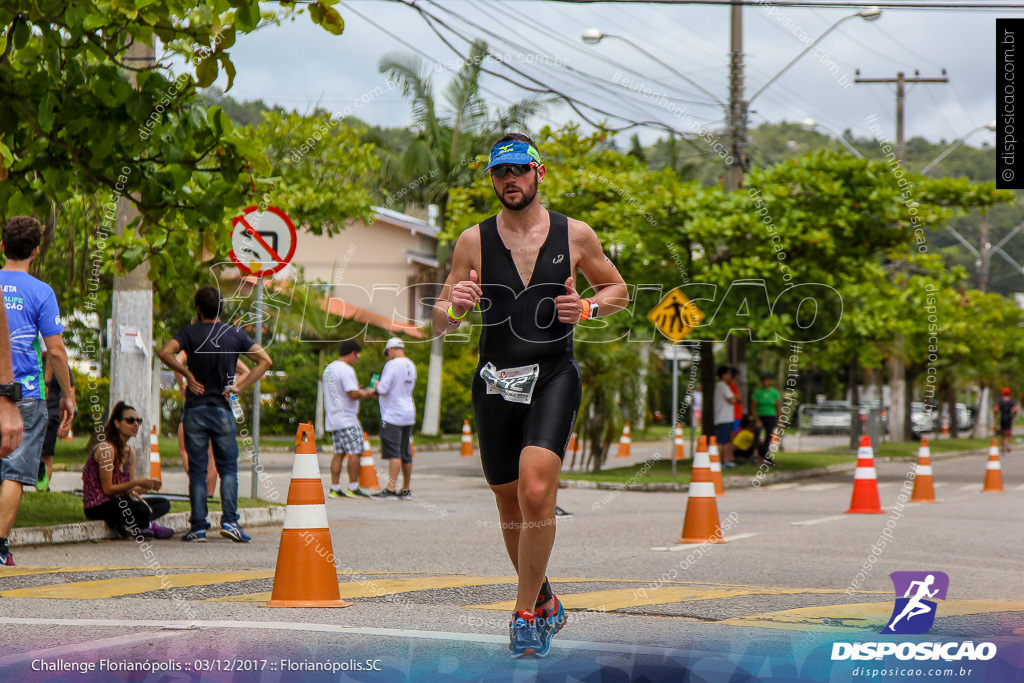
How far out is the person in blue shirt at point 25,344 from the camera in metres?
7.37

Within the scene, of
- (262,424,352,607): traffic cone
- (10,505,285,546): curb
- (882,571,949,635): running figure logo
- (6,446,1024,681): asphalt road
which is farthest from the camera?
(10,505,285,546): curb

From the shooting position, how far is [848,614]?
18.2 feet

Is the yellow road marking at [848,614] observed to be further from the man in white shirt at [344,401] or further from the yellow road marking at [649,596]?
the man in white shirt at [344,401]

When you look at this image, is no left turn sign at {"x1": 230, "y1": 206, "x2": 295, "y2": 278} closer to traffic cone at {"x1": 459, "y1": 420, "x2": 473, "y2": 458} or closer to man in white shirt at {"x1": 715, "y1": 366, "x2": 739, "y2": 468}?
man in white shirt at {"x1": 715, "y1": 366, "x2": 739, "y2": 468}

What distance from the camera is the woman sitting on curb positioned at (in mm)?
9406

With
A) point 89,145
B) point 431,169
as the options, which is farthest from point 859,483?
point 431,169

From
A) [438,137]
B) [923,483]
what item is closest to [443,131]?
[438,137]

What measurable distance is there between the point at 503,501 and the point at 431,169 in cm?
3092

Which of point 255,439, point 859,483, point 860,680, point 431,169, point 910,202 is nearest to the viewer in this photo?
point 860,680

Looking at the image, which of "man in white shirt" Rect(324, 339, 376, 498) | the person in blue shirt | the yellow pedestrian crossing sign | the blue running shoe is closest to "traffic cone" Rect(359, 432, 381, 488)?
"man in white shirt" Rect(324, 339, 376, 498)

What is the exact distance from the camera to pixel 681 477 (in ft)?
64.4

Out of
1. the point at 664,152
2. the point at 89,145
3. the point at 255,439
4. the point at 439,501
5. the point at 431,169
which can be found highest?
the point at 664,152

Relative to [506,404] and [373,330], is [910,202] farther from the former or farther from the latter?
[373,330]

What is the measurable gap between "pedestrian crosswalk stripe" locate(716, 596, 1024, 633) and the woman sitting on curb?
5550mm
